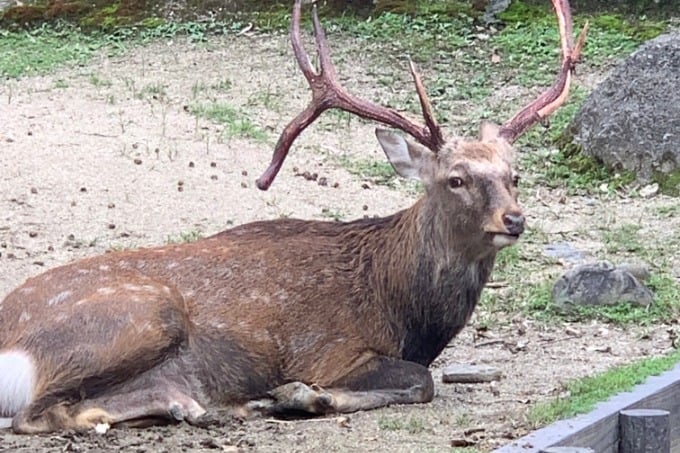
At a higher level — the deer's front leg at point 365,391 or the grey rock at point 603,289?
the deer's front leg at point 365,391

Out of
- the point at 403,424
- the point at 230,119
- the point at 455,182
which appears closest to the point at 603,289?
the point at 455,182

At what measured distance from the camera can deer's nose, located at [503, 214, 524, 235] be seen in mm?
6543

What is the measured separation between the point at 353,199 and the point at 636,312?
3181 millimetres

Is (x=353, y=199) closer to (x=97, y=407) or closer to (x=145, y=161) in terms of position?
(x=145, y=161)

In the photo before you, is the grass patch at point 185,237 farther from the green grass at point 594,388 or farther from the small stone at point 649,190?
the green grass at point 594,388

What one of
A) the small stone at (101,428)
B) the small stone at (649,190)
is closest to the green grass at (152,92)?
the small stone at (649,190)

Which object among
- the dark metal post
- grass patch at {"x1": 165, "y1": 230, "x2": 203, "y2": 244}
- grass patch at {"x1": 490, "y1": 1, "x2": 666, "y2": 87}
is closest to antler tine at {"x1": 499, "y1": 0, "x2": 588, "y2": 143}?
the dark metal post

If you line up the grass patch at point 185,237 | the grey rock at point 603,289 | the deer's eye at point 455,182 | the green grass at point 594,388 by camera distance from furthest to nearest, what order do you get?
the grass patch at point 185,237, the grey rock at point 603,289, the deer's eye at point 455,182, the green grass at point 594,388

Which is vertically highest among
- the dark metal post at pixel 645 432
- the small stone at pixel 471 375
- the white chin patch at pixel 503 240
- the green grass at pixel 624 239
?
the white chin patch at pixel 503 240

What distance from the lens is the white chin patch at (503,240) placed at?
658cm

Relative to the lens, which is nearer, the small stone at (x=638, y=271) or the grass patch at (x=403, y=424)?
the grass patch at (x=403, y=424)

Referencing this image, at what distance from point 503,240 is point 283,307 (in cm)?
101

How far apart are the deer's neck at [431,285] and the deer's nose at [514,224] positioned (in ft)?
1.02

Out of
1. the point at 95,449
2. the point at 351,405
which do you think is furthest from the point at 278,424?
the point at 95,449
